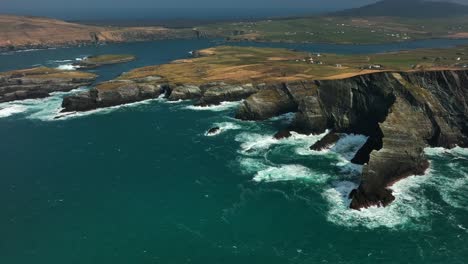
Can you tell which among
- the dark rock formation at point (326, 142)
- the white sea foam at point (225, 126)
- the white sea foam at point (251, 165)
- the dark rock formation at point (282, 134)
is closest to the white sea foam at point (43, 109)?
the white sea foam at point (225, 126)

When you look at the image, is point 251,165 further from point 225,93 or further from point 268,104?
point 225,93

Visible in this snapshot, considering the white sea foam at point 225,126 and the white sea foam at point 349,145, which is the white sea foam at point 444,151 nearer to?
the white sea foam at point 349,145

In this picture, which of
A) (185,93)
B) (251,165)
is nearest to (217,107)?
(185,93)

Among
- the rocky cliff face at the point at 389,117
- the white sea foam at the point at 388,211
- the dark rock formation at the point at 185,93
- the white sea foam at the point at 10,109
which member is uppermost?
the rocky cliff face at the point at 389,117

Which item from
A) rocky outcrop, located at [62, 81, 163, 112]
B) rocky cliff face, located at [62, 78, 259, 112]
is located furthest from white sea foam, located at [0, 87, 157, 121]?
rocky cliff face, located at [62, 78, 259, 112]

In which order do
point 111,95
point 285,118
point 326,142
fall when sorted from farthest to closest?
point 111,95
point 285,118
point 326,142
